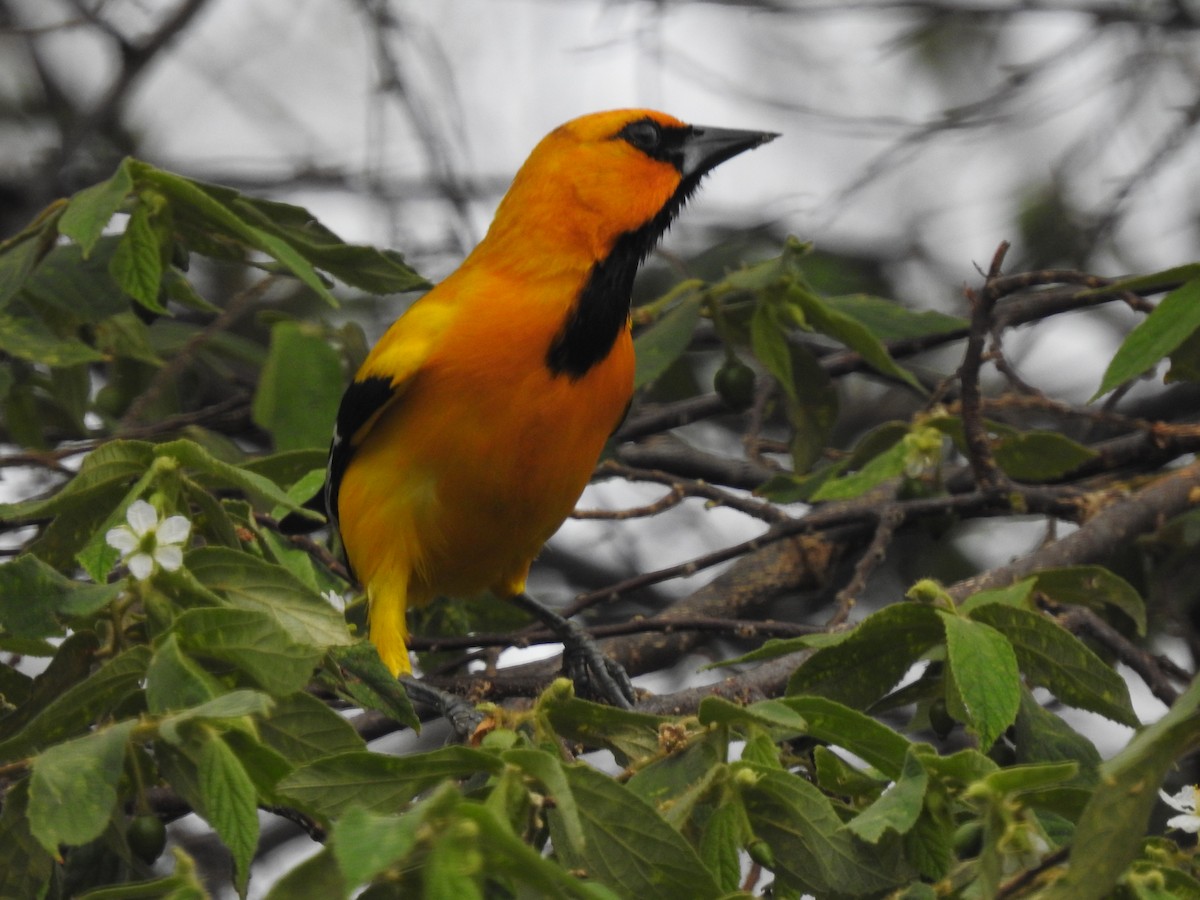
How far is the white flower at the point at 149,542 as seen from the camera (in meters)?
2.30

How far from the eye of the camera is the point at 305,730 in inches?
87.9

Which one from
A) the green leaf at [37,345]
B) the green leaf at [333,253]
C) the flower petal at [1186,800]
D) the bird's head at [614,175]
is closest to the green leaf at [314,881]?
the flower petal at [1186,800]

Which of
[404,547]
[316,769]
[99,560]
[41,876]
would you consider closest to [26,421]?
[404,547]

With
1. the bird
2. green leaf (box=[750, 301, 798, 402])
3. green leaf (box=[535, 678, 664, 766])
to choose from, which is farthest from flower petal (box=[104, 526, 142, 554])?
green leaf (box=[750, 301, 798, 402])

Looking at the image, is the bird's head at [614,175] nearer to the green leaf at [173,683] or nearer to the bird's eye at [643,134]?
the bird's eye at [643,134]

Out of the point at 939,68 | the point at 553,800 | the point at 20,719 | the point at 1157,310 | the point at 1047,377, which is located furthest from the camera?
the point at 939,68

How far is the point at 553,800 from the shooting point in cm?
195

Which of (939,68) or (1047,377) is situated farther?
(939,68)

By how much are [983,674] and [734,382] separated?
89.2 inches

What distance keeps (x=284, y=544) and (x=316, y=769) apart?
1413 mm

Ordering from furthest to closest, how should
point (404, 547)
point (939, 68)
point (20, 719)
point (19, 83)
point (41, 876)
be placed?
point (939, 68) < point (19, 83) < point (404, 547) < point (20, 719) < point (41, 876)

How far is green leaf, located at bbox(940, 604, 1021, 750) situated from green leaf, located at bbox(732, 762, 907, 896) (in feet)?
0.90

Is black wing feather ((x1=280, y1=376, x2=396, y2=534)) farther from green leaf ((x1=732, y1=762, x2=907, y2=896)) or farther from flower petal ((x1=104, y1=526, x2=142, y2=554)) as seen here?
green leaf ((x1=732, y1=762, x2=907, y2=896))

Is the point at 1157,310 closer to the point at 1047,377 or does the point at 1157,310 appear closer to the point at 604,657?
the point at 604,657
